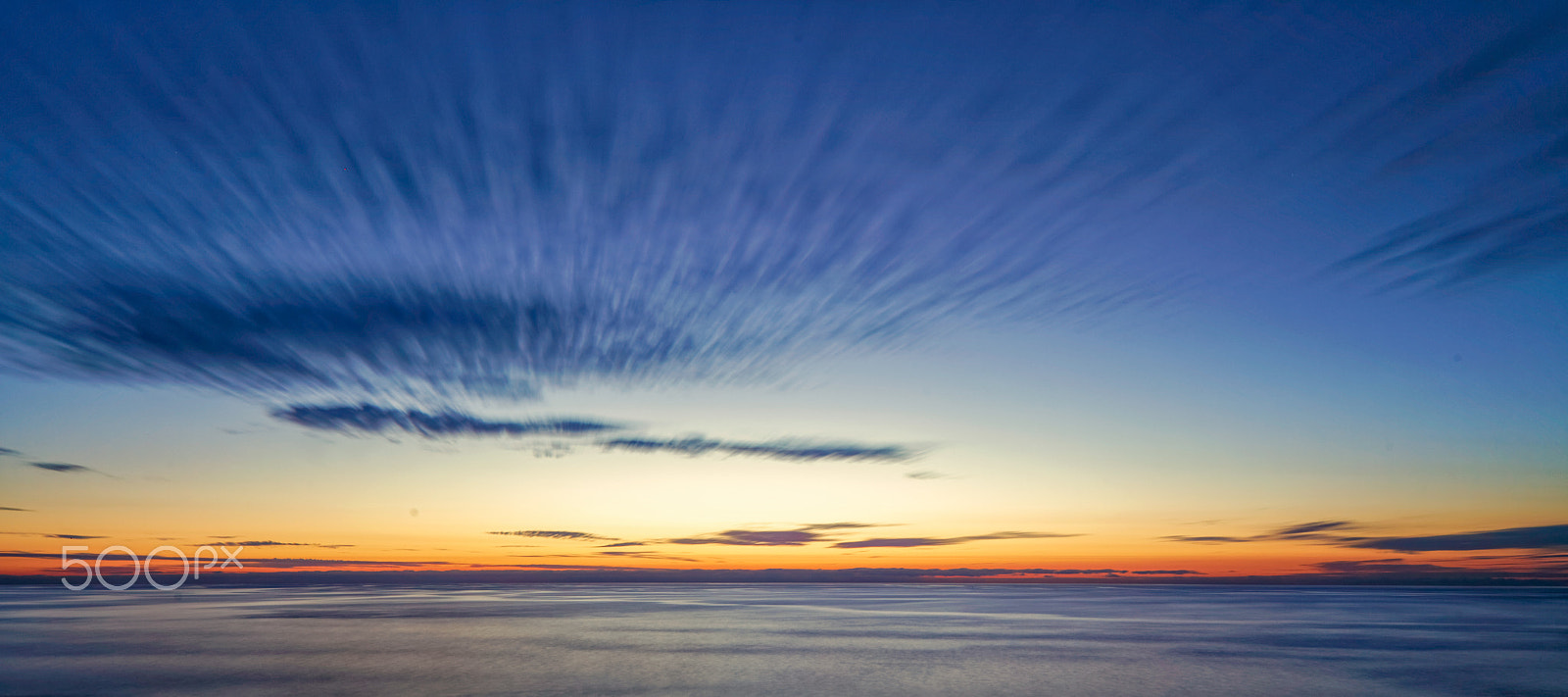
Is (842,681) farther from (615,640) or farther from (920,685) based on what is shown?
(615,640)

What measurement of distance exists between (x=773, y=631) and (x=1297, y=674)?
22208 millimetres

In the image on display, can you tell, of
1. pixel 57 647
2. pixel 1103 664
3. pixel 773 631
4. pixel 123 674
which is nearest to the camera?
pixel 123 674

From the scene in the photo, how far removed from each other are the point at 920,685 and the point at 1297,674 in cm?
1108

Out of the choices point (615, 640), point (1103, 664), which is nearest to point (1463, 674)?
point (1103, 664)

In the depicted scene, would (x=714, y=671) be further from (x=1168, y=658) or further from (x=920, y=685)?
(x=1168, y=658)

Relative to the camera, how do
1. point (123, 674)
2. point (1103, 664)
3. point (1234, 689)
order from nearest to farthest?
Answer: point (1234, 689) → point (123, 674) → point (1103, 664)

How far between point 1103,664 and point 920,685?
7.60 m

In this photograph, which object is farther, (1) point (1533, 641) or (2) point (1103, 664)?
(1) point (1533, 641)

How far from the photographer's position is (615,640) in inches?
1238

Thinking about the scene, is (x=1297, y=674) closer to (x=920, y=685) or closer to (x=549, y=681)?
(x=920, y=685)

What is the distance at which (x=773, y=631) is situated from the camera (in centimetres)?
3762

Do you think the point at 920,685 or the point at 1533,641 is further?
the point at 1533,641

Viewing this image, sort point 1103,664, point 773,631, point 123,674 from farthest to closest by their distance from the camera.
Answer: point 773,631
point 1103,664
point 123,674

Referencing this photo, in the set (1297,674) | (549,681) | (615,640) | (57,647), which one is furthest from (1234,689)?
(57,647)
